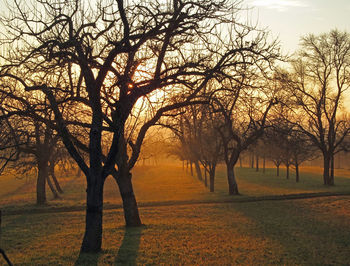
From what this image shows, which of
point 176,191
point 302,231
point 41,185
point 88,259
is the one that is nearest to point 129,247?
point 88,259

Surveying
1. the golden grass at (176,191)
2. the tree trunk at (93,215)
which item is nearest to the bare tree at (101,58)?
the tree trunk at (93,215)

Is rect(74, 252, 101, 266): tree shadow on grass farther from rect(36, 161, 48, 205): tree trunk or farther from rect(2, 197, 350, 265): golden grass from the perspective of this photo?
rect(36, 161, 48, 205): tree trunk

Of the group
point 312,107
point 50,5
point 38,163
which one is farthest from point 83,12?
point 312,107

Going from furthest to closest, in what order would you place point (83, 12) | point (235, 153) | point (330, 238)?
point (235, 153), point (330, 238), point (83, 12)

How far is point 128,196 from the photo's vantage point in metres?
15.3

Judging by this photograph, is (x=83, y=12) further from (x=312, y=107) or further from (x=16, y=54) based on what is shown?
(x=312, y=107)

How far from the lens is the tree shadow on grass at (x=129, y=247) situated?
400 inches

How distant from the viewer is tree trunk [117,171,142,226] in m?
15.1

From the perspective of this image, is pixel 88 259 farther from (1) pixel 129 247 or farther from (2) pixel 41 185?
(2) pixel 41 185

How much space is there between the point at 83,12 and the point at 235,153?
22952 mm

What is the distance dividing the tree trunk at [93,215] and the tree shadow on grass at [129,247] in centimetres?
89

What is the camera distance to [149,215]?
67.1 ft

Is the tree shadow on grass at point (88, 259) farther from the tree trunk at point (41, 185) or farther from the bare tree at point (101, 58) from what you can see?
the tree trunk at point (41, 185)

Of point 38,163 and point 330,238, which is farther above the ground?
point 38,163
